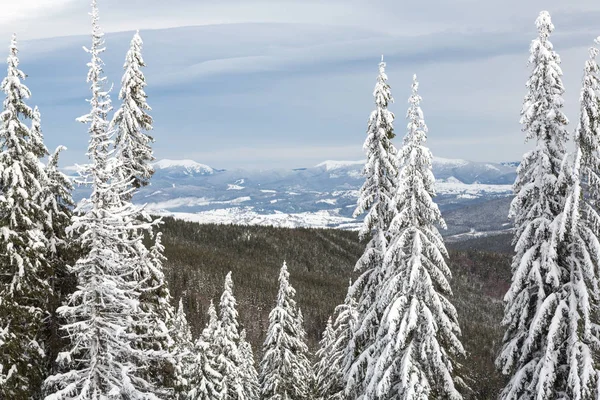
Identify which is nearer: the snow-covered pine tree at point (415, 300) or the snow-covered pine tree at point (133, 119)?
the snow-covered pine tree at point (415, 300)

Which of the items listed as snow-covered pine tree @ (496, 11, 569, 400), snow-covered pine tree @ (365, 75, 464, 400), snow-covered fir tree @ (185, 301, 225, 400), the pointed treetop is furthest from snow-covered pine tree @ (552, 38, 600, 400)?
snow-covered fir tree @ (185, 301, 225, 400)

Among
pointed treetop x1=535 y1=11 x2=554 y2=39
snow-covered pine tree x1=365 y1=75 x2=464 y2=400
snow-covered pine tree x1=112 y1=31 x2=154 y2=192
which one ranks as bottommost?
snow-covered pine tree x1=365 y1=75 x2=464 y2=400

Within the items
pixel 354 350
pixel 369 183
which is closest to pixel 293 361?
pixel 354 350

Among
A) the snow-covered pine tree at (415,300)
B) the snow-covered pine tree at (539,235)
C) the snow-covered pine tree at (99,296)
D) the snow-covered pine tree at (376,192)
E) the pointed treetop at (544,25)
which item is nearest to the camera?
the snow-covered pine tree at (99,296)

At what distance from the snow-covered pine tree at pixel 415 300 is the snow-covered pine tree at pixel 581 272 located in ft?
10.8

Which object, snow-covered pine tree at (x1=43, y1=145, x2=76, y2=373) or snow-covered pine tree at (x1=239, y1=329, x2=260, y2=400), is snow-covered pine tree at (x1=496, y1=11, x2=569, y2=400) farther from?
snow-covered pine tree at (x1=239, y1=329, x2=260, y2=400)

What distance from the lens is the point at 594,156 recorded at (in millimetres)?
17500

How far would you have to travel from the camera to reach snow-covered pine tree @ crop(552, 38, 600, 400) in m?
16.5

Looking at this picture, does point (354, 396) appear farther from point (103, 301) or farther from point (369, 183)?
point (103, 301)

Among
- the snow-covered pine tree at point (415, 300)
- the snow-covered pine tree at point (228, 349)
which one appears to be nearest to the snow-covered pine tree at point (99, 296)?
the snow-covered pine tree at point (415, 300)

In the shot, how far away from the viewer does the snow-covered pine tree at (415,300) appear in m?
16.9

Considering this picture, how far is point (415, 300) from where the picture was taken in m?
17.0

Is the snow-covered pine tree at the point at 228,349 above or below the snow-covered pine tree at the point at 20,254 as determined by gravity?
below

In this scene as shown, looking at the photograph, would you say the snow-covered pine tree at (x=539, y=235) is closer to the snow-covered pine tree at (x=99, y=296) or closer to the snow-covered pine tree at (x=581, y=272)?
the snow-covered pine tree at (x=581, y=272)
